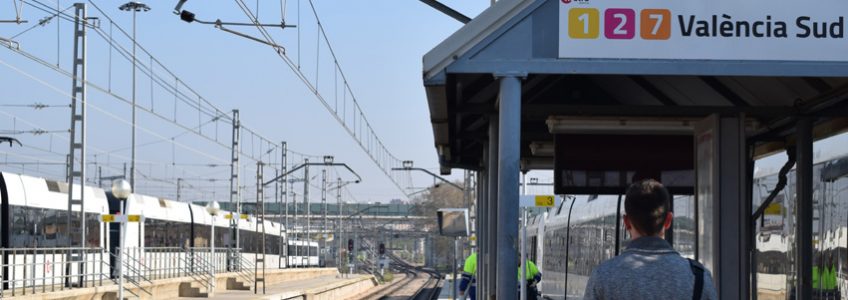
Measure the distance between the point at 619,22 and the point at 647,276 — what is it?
3.29 m

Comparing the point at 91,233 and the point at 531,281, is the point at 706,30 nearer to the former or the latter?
the point at 531,281

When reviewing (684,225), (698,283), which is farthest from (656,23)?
(684,225)

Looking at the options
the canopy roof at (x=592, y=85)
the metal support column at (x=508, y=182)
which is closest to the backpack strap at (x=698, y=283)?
the metal support column at (x=508, y=182)

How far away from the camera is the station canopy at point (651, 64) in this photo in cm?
787

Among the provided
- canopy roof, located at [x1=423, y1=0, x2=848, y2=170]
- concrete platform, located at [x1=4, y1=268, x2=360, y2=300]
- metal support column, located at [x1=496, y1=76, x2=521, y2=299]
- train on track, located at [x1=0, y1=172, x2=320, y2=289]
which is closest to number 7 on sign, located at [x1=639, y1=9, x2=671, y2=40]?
canopy roof, located at [x1=423, y1=0, x2=848, y2=170]

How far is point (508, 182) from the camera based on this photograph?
7.70 metres

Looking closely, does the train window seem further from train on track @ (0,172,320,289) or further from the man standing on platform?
train on track @ (0,172,320,289)

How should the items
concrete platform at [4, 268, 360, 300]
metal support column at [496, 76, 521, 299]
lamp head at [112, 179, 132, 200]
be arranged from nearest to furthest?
metal support column at [496, 76, 521, 299], lamp head at [112, 179, 132, 200], concrete platform at [4, 268, 360, 300]

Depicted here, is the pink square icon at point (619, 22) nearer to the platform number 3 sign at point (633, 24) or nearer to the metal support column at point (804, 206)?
the platform number 3 sign at point (633, 24)

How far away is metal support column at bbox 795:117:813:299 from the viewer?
32.5ft

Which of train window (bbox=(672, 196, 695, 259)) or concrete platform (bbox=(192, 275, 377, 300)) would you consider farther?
concrete platform (bbox=(192, 275, 377, 300))

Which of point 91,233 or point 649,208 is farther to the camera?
point 91,233

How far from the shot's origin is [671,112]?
31.9ft

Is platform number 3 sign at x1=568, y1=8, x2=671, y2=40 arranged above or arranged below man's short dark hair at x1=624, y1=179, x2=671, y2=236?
above
